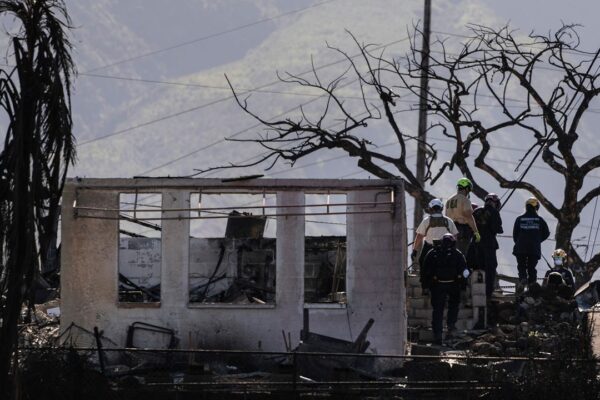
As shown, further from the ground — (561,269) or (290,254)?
(290,254)

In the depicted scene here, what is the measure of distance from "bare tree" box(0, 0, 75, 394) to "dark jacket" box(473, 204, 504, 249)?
10980 millimetres

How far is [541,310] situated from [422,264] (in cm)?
294

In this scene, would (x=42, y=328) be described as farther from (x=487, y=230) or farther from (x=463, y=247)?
(x=487, y=230)

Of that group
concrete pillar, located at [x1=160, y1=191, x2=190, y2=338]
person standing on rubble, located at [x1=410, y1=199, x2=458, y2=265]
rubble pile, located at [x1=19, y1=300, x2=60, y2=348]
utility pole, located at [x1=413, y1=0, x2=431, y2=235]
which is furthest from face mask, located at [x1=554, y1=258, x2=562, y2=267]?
utility pole, located at [x1=413, y1=0, x2=431, y2=235]

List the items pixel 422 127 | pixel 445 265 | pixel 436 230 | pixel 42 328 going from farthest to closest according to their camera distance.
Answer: pixel 422 127
pixel 42 328
pixel 436 230
pixel 445 265

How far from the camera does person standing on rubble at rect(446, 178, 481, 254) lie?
27344mm

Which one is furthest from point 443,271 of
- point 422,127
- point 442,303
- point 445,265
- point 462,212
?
point 422,127

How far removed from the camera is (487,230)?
27.8m

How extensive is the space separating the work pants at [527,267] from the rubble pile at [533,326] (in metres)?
0.59

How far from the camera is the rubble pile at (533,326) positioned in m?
25.2

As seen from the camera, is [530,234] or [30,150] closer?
[30,150]

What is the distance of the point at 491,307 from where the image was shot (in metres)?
28.7

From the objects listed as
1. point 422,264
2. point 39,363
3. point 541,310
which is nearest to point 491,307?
point 541,310

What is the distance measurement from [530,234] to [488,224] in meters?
1.16
